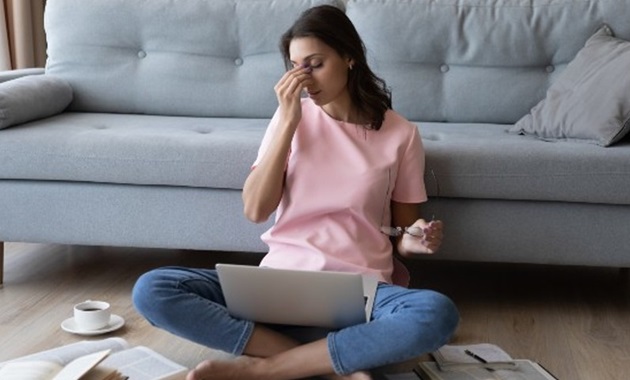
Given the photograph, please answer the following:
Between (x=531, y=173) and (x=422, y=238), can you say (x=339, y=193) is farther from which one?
(x=531, y=173)

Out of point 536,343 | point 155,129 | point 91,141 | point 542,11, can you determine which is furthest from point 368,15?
point 536,343

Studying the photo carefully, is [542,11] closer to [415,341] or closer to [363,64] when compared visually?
[363,64]

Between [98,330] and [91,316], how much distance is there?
0.04 m

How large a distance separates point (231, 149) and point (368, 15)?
0.81 meters

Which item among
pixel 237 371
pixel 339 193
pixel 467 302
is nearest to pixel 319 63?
pixel 339 193

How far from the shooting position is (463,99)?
9.89ft

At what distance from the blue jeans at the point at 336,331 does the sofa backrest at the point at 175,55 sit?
108 centimetres

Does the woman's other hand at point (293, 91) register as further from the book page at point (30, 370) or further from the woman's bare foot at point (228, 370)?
the book page at point (30, 370)

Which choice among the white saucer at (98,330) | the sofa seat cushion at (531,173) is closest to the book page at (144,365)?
the white saucer at (98,330)

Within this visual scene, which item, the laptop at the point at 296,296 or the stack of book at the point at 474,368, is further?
the stack of book at the point at 474,368

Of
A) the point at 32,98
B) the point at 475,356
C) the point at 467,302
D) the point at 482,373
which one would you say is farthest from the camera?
the point at 32,98

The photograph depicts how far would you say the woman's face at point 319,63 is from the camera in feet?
6.87

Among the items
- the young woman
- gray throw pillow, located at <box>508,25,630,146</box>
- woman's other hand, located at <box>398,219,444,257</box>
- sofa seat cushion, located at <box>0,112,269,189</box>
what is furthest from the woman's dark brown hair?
gray throw pillow, located at <box>508,25,630,146</box>

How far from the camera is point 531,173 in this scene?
7.97ft
